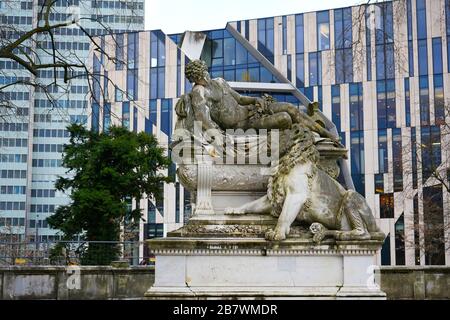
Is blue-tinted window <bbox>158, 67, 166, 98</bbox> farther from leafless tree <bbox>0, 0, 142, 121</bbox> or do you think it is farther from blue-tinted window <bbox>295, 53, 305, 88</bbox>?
leafless tree <bbox>0, 0, 142, 121</bbox>

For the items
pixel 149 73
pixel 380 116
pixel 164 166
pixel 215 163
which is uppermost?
pixel 149 73

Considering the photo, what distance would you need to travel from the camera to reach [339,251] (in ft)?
30.2

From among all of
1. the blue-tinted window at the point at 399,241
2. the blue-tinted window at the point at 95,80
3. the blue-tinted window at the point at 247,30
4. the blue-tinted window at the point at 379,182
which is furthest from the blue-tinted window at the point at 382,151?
the blue-tinted window at the point at 95,80

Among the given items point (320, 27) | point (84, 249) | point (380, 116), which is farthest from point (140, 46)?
point (84, 249)

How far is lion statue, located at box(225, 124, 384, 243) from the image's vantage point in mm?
9219

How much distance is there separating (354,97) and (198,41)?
576 inches

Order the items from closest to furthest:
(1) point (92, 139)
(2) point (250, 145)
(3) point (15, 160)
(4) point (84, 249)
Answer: (2) point (250, 145) → (4) point (84, 249) → (1) point (92, 139) → (3) point (15, 160)

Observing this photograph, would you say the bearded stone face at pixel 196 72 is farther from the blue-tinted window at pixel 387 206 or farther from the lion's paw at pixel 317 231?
the blue-tinted window at pixel 387 206

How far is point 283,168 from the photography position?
31.3ft

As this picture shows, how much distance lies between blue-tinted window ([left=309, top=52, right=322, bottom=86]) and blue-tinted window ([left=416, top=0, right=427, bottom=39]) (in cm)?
816

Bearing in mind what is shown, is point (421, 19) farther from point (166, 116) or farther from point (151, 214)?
point (151, 214)

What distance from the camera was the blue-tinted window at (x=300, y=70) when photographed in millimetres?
55156

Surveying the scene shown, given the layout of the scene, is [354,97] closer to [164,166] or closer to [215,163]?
[164,166]

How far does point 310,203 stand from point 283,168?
2.09 ft
